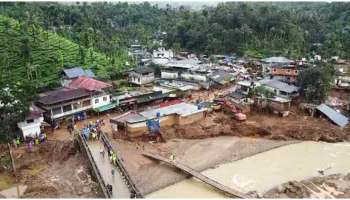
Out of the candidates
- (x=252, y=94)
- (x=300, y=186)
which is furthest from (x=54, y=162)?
(x=252, y=94)

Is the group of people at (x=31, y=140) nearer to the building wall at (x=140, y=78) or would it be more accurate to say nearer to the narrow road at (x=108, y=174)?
the narrow road at (x=108, y=174)

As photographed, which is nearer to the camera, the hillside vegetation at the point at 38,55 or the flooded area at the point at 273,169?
the flooded area at the point at 273,169

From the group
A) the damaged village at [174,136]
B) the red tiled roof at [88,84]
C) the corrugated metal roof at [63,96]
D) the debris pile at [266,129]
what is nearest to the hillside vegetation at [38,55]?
the damaged village at [174,136]

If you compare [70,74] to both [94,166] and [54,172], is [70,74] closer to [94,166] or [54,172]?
[54,172]

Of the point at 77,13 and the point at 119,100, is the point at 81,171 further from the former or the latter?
the point at 77,13

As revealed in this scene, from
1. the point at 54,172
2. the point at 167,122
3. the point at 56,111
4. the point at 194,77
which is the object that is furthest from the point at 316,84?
the point at 54,172

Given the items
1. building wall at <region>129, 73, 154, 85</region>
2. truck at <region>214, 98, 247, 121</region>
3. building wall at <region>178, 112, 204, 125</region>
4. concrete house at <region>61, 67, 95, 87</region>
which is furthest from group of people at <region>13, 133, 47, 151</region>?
building wall at <region>129, 73, 154, 85</region>
